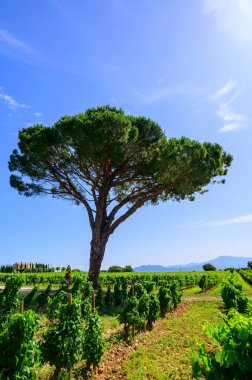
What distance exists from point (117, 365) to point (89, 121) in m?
17.5

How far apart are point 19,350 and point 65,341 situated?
73.4 inches

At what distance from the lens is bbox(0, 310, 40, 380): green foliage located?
5.54 meters

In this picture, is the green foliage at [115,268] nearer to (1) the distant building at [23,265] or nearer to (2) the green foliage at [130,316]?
(1) the distant building at [23,265]

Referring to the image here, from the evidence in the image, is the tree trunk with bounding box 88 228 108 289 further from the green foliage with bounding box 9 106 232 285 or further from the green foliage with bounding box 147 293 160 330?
the green foliage with bounding box 147 293 160 330

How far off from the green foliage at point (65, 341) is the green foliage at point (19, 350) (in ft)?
4.74

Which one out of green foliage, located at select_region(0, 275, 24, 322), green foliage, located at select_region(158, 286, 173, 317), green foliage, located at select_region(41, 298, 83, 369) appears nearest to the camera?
green foliage, located at select_region(41, 298, 83, 369)

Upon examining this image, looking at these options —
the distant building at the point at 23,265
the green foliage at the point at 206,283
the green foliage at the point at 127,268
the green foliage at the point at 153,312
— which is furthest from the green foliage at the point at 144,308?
the green foliage at the point at 127,268

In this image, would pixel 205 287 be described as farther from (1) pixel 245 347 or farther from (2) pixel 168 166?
(1) pixel 245 347

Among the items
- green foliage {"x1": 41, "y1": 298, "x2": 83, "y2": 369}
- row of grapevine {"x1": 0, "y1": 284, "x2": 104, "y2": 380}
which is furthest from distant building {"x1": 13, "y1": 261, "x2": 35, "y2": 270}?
green foliage {"x1": 41, "y1": 298, "x2": 83, "y2": 369}

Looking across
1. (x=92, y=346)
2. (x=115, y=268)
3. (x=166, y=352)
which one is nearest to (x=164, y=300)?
(x=166, y=352)

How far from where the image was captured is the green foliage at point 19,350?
5.54 meters

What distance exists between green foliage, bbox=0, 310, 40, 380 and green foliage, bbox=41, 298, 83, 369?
1.45m

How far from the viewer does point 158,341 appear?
11.1 meters

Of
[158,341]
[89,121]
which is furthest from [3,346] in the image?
[89,121]
